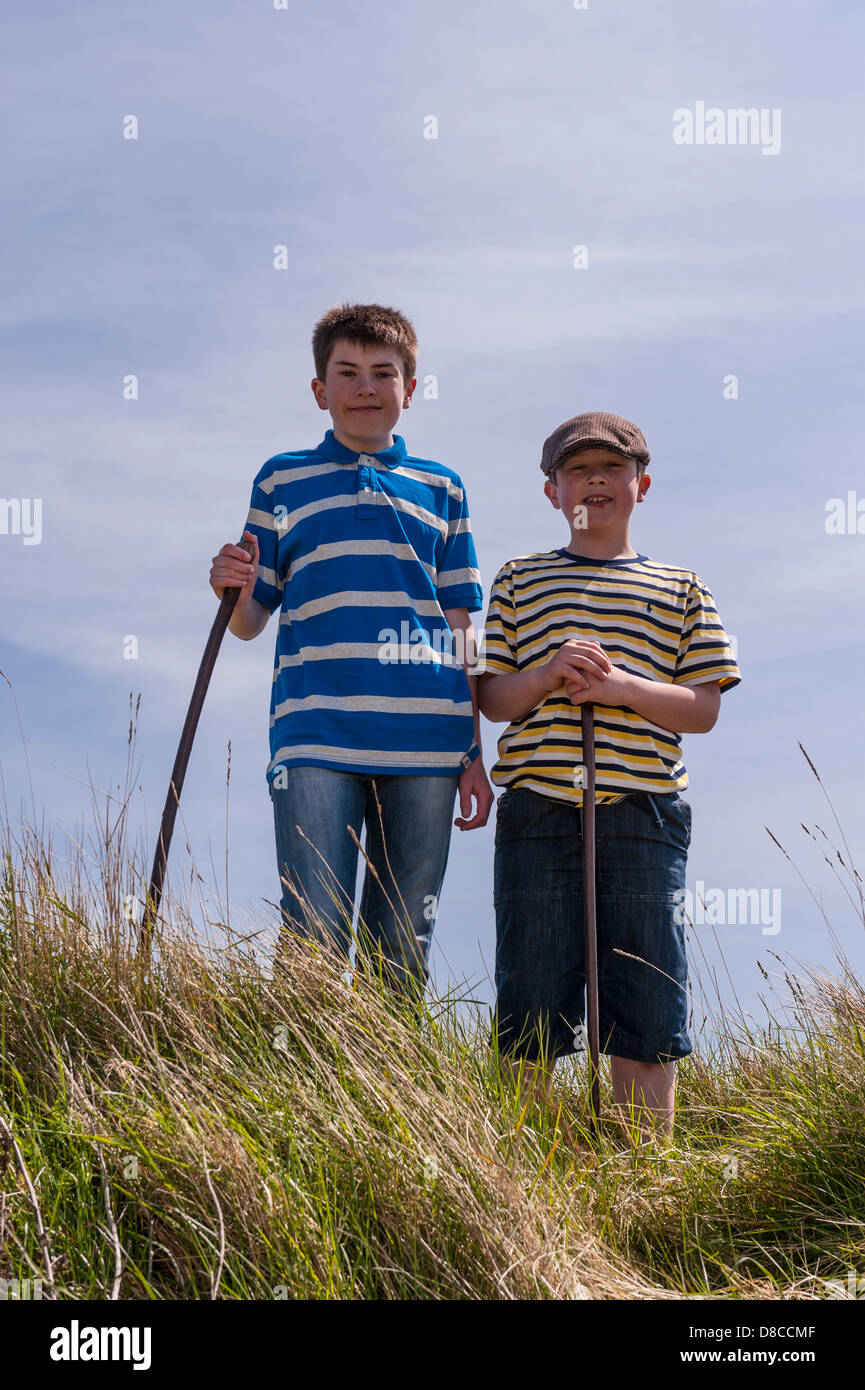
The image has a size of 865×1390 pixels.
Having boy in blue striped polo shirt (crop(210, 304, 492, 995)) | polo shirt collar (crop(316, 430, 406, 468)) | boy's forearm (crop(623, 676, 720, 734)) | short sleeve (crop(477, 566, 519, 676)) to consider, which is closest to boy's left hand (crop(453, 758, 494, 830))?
boy in blue striped polo shirt (crop(210, 304, 492, 995))

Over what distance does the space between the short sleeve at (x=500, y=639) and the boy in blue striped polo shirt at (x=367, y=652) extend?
0.18 feet

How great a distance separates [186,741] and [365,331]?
4.68 ft

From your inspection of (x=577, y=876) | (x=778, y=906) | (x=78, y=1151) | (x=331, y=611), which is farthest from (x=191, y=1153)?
(x=778, y=906)

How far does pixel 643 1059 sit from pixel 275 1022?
3.54 ft

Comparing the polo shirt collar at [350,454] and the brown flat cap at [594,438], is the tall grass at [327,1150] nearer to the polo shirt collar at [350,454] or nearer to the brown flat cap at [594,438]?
the polo shirt collar at [350,454]

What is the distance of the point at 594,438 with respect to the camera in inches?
154

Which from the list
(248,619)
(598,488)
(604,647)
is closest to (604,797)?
(604,647)

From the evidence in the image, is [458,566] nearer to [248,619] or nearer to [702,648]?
[248,619]

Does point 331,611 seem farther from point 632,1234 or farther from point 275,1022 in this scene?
point 632,1234

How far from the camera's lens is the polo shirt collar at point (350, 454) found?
4.04 m

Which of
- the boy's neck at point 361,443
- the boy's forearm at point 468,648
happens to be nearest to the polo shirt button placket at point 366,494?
the boy's neck at point 361,443
